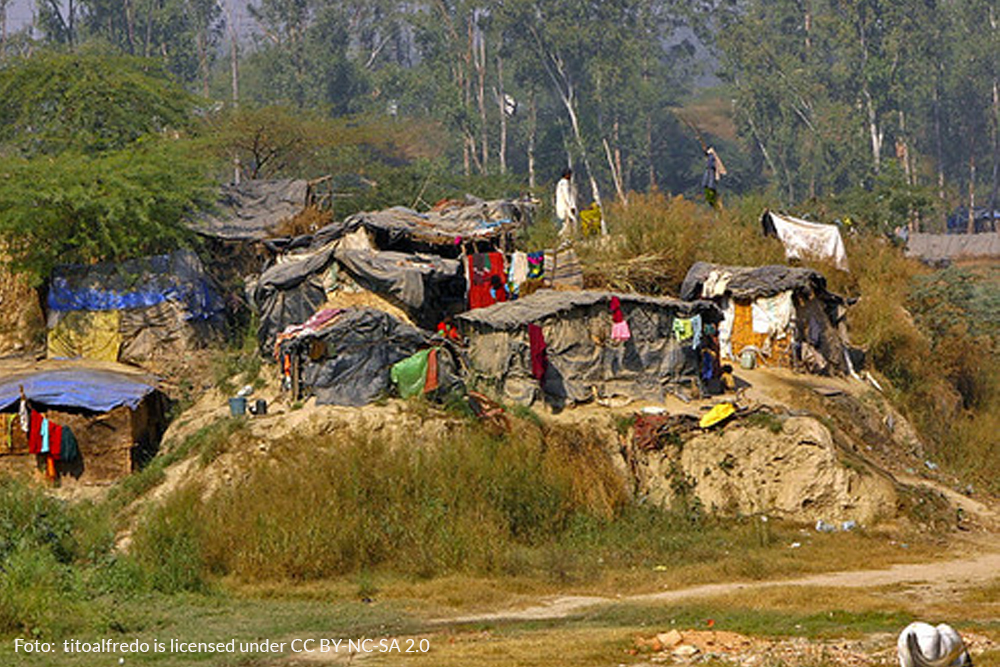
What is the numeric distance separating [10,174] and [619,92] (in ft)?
134

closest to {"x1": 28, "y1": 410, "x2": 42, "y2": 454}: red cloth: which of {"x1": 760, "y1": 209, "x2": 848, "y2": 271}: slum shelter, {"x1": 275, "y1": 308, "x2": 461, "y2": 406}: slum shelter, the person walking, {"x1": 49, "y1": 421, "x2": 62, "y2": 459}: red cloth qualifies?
{"x1": 49, "y1": 421, "x2": 62, "y2": 459}: red cloth

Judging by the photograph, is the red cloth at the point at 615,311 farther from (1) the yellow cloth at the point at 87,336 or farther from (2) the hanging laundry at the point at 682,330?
(1) the yellow cloth at the point at 87,336

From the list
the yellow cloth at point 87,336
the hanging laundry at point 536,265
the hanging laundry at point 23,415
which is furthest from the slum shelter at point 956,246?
the hanging laundry at point 23,415

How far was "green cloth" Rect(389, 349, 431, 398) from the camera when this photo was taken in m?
21.6

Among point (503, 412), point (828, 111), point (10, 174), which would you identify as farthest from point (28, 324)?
point (828, 111)

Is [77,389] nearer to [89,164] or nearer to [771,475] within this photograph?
[89,164]

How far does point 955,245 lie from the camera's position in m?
56.0

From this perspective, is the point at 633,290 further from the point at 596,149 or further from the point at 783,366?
the point at 596,149

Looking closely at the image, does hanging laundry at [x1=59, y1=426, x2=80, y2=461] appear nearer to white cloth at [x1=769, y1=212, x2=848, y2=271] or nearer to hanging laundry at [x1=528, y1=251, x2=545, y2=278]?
hanging laundry at [x1=528, y1=251, x2=545, y2=278]

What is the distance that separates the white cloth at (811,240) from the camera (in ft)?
102

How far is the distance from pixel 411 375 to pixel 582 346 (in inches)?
116

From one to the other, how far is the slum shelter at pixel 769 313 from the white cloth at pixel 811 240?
13.6ft

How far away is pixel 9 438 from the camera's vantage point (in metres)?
21.4

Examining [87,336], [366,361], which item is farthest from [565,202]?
[87,336]
